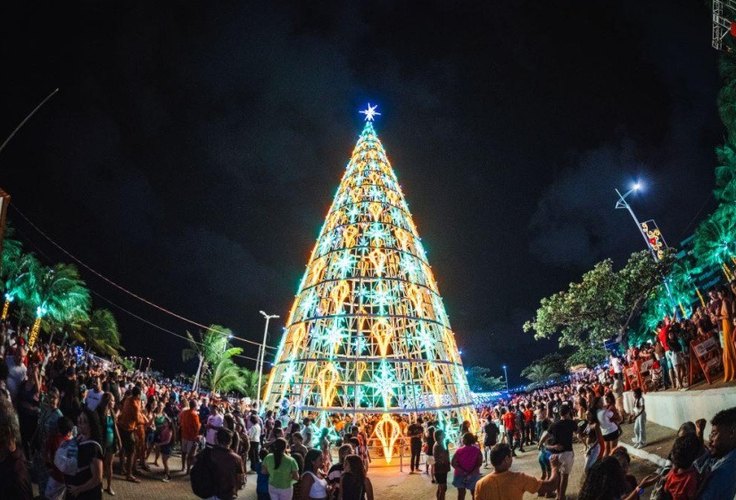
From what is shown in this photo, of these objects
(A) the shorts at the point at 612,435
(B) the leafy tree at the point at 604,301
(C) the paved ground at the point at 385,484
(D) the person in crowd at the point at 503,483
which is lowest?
(C) the paved ground at the point at 385,484

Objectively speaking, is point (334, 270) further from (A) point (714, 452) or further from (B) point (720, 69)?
(B) point (720, 69)

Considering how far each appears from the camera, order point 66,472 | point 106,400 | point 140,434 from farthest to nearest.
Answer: point 140,434 → point 106,400 → point 66,472

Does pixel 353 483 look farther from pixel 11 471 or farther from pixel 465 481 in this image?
pixel 11 471

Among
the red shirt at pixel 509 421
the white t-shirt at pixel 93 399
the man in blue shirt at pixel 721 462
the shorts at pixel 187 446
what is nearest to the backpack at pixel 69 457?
the white t-shirt at pixel 93 399

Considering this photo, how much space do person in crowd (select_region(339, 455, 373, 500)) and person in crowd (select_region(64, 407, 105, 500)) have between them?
3.00m

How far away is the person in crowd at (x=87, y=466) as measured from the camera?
500 cm

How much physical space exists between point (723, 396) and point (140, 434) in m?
13.2

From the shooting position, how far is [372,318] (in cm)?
1683

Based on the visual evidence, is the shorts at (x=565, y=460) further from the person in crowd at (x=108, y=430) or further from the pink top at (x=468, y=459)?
the person in crowd at (x=108, y=430)

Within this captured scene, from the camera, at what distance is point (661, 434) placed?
11.0 metres

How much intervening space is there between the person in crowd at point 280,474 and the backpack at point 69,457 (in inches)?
101

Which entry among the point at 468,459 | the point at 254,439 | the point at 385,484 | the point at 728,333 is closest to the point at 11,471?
the point at 468,459

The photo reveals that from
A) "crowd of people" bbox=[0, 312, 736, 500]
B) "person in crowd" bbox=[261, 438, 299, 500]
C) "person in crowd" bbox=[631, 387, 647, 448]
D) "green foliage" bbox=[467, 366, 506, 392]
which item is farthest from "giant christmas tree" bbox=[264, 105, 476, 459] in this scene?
"green foliage" bbox=[467, 366, 506, 392]

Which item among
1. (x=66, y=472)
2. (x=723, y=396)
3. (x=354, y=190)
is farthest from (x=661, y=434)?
(x=354, y=190)
